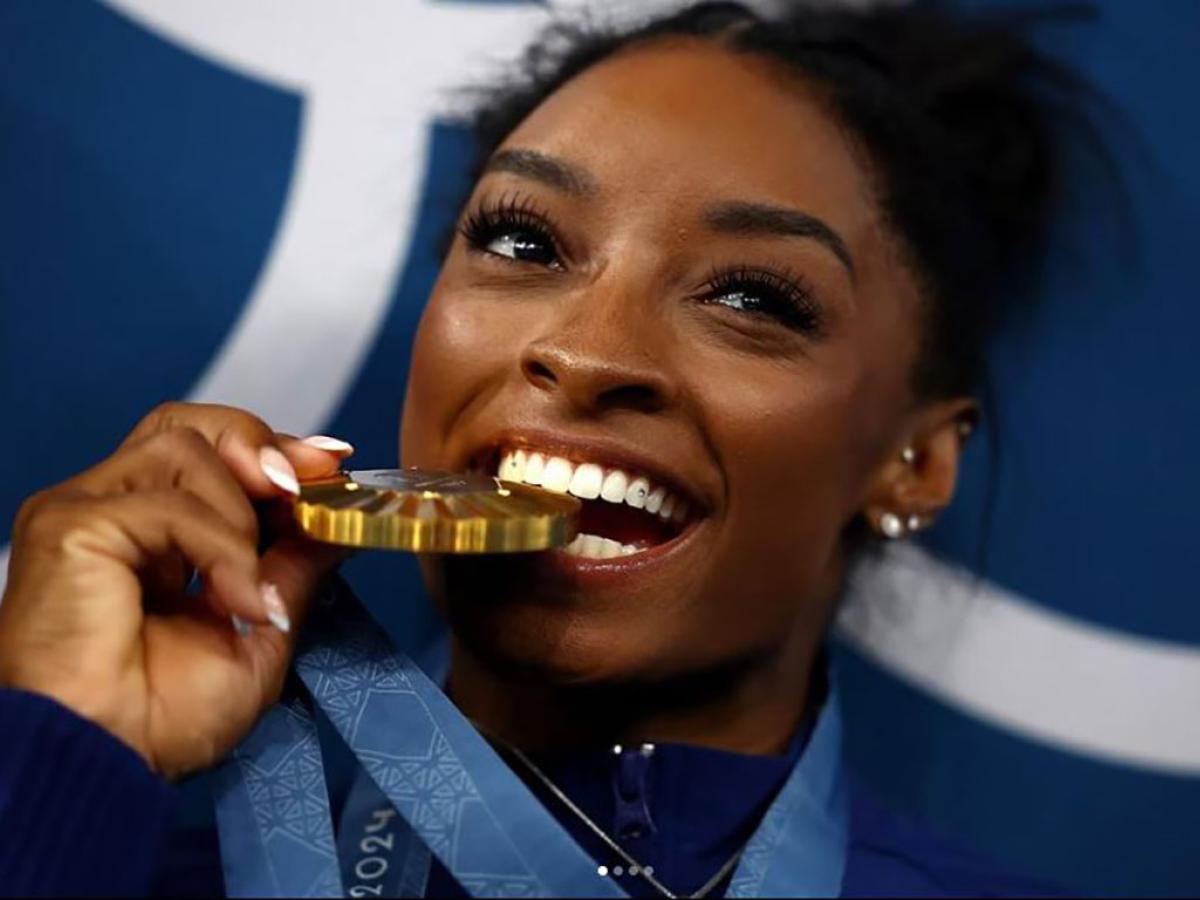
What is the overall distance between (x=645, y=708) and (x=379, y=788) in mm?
277

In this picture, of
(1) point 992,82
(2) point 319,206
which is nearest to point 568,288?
(2) point 319,206

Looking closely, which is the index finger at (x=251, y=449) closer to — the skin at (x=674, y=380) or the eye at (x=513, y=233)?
the skin at (x=674, y=380)

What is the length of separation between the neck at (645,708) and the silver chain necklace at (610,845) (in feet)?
0.05

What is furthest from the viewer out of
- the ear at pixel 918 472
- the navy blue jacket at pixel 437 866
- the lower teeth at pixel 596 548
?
the ear at pixel 918 472

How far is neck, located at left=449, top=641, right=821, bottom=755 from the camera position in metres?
1.18

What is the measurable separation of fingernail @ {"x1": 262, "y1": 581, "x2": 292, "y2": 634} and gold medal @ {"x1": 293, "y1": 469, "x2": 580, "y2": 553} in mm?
50

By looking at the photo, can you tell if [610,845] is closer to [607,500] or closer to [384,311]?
[607,500]

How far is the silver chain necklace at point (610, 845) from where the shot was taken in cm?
112

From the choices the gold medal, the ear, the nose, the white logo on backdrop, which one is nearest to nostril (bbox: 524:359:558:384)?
the nose

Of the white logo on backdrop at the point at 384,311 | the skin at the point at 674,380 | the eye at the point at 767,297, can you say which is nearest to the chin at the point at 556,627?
the skin at the point at 674,380

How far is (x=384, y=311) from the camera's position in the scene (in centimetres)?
159

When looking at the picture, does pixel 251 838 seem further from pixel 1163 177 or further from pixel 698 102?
pixel 1163 177

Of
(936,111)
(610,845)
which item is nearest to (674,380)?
(610,845)

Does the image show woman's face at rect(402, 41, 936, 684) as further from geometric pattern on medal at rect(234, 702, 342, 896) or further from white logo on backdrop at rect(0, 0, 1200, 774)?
white logo on backdrop at rect(0, 0, 1200, 774)
